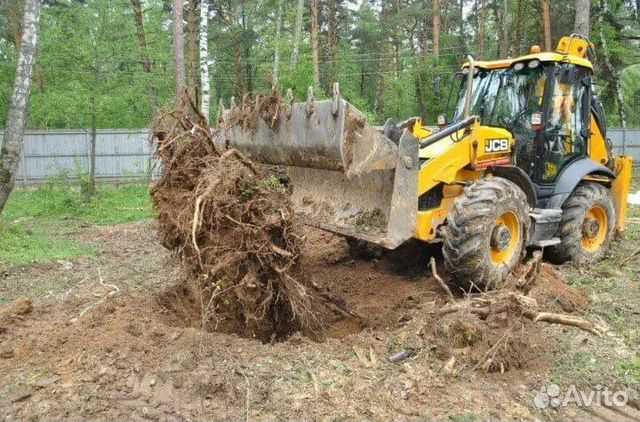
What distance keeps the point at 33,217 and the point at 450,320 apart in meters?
12.2

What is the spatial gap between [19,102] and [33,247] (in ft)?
7.71

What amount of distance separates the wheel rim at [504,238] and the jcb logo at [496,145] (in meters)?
0.88

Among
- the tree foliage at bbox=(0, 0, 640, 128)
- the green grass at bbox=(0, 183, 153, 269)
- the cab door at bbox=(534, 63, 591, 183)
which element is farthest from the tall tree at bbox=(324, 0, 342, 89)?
the cab door at bbox=(534, 63, 591, 183)

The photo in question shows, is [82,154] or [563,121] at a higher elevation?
[563,121]

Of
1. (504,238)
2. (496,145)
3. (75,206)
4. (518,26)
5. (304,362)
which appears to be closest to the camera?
(304,362)

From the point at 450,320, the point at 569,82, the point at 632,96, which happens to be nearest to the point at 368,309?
the point at 450,320

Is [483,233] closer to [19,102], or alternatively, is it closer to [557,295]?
[557,295]

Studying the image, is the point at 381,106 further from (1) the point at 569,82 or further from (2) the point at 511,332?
(2) the point at 511,332

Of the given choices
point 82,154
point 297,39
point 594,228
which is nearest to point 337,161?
point 594,228

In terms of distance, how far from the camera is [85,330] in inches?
190

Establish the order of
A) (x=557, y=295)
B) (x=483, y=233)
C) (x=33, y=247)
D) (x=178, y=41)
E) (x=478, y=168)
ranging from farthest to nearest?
(x=178, y=41), (x=33, y=247), (x=478, y=168), (x=557, y=295), (x=483, y=233)

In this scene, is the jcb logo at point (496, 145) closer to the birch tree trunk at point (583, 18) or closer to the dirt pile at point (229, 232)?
the dirt pile at point (229, 232)

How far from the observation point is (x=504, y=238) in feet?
20.1

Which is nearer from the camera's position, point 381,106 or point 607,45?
point 607,45
